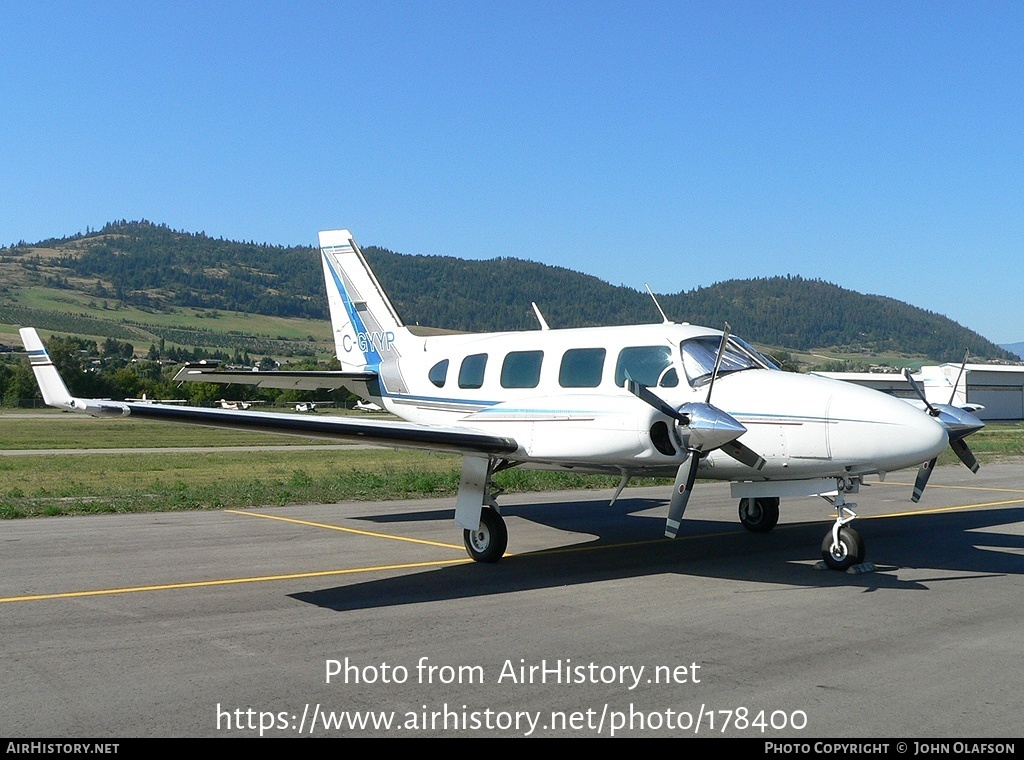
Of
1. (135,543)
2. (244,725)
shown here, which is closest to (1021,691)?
(244,725)

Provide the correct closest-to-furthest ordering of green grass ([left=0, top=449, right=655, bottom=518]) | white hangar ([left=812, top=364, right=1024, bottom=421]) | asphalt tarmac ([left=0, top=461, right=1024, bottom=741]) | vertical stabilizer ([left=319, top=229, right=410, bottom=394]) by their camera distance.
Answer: asphalt tarmac ([left=0, top=461, right=1024, bottom=741])
vertical stabilizer ([left=319, top=229, right=410, bottom=394])
green grass ([left=0, top=449, right=655, bottom=518])
white hangar ([left=812, top=364, right=1024, bottom=421])

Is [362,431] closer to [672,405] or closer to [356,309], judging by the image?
[672,405]

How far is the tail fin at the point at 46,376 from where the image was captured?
9.79 metres

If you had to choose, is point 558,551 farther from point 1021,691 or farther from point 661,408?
point 1021,691

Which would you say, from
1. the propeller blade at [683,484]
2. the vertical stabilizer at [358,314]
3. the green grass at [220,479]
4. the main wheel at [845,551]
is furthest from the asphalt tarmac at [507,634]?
the green grass at [220,479]

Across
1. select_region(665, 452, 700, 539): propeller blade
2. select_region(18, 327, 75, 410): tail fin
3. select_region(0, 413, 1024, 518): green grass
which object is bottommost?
select_region(0, 413, 1024, 518): green grass

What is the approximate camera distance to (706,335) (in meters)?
12.2

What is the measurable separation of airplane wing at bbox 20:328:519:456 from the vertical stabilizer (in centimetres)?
528

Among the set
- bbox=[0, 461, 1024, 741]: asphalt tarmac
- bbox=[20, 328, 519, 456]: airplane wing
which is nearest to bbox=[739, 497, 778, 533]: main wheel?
bbox=[0, 461, 1024, 741]: asphalt tarmac

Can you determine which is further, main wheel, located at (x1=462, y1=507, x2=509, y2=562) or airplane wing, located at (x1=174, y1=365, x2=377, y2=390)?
airplane wing, located at (x1=174, y1=365, x2=377, y2=390)

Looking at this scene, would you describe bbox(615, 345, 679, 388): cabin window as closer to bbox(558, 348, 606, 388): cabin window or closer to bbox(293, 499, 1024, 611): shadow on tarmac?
bbox(558, 348, 606, 388): cabin window

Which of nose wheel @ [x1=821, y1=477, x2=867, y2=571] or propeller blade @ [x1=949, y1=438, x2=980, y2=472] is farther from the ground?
propeller blade @ [x1=949, y1=438, x2=980, y2=472]

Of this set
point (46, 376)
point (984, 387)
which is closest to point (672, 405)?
point (46, 376)

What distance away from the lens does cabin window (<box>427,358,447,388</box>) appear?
1472 cm
